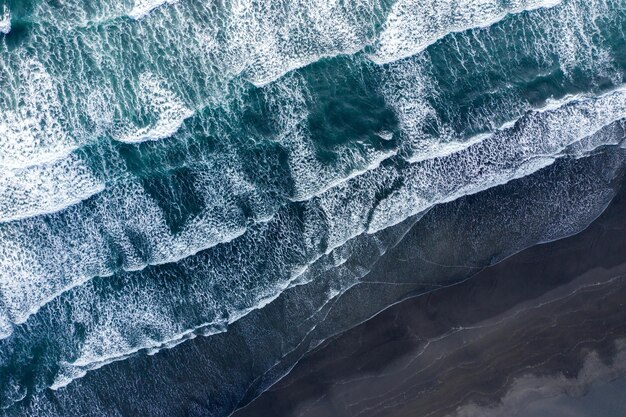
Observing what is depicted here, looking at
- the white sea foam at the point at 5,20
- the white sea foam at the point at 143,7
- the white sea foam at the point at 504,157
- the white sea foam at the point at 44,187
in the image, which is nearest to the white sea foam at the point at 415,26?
the white sea foam at the point at 504,157

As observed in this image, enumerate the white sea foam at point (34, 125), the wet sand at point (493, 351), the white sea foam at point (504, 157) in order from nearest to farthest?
1. the white sea foam at point (34, 125)
2. the white sea foam at point (504, 157)
3. the wet sand at point (493, 351)

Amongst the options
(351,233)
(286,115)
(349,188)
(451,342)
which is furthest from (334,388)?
(286,115)

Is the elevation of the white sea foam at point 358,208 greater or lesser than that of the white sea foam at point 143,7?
lesser

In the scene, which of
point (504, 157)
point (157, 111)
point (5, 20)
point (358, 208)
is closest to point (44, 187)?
point (157, 111)

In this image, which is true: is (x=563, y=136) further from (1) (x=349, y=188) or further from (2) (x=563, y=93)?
(1) (x=349, y=188)

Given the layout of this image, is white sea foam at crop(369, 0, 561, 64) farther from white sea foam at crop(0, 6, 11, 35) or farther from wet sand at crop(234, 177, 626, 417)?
white sea foam at crop(0, 6, 11, 35)

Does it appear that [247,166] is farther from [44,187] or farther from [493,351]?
[493,351]

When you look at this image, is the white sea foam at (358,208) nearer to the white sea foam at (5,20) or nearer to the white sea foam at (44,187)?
the white sea foam at (44,187)
